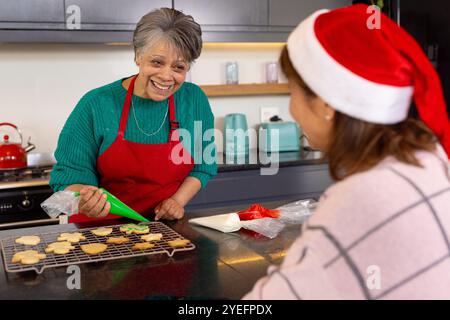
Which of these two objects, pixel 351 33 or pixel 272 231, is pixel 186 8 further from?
pixel 351 33

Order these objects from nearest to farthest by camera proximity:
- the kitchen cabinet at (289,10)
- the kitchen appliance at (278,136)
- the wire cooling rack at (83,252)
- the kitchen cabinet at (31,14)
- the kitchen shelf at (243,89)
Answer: the wire cooling rack at (83,252) → the kitchen cabinet at (31,14) → the kitchen cabinet at (289,10) → the kitchen shelf at (243,89) → the kitchen appliance at (278,136)

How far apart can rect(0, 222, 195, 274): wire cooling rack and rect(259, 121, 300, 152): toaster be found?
2267 millimetres

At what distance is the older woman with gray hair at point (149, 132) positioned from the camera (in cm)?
210

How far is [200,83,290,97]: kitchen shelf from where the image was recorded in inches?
153

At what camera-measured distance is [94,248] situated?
158 cm

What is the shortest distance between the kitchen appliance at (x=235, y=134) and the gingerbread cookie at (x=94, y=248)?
234 centimetres

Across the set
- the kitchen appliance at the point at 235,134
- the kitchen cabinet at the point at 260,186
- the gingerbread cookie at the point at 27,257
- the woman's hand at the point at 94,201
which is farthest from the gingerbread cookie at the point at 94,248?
the kitchen appliance at the point at 235,134

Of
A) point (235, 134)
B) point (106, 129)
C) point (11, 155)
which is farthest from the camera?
point (235, 134)

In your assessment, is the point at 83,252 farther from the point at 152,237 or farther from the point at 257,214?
the point at 257,214

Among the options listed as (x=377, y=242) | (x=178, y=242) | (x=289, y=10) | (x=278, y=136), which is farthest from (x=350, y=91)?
(x=278, y=136)

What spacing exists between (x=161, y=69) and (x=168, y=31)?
15 centimetres

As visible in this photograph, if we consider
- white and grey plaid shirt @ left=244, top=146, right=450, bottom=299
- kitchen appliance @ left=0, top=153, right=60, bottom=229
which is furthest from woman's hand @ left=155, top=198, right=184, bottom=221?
kitchen appliance @ left=0, top=153, right=60, bottom=229

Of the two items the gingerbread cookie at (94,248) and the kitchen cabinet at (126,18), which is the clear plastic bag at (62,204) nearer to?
the gingerbread cookie at (94,248)
